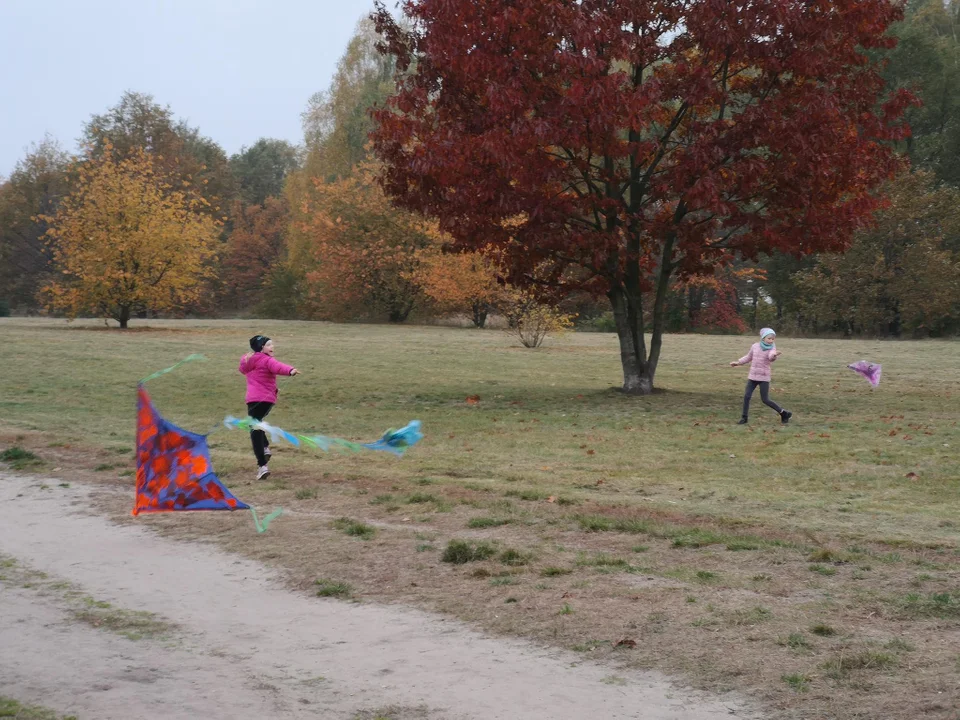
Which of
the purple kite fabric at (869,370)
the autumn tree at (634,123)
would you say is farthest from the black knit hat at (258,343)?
the purple kite fabric at (869,370)

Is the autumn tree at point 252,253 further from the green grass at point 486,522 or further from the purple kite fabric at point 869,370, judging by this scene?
the green grass at point 486,522

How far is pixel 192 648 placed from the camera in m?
5.93

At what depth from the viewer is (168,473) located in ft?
28.8

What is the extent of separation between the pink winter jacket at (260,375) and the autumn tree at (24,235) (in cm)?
7140

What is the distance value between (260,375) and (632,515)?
440cm

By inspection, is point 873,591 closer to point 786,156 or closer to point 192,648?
point 192,648

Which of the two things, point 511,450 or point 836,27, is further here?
point 836,27

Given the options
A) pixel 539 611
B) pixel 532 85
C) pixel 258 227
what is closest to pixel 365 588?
pixel 539 611

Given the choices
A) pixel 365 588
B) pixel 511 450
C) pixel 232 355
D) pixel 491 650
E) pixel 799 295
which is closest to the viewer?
pixel 491 650

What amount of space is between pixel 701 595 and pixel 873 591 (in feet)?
3.34

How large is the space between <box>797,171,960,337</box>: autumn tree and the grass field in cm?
2619

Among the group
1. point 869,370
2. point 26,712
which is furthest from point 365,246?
point 26,712

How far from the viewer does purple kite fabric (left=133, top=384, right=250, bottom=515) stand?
8.73 m

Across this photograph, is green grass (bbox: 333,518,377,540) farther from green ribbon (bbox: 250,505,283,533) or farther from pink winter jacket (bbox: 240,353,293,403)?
pink winter jacket (bbox: 240,353,293,403)
